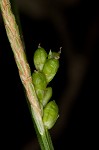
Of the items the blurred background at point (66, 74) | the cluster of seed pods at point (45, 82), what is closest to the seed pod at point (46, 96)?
the cluster of seed pods at point (45, 82)

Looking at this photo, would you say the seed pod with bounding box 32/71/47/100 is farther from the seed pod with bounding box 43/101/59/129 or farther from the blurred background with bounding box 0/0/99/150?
the blurred background with bounding box 0/0/99/150

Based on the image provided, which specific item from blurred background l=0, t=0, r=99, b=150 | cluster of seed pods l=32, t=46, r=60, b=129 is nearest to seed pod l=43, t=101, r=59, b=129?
cluster of seed pods l=32, t=46, r=60, b=129

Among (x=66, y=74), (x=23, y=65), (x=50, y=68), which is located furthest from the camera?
(x=66, y=74)

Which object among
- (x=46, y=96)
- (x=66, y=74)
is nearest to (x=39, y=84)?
(x=46, y=96)

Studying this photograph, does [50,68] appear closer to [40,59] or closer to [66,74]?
[40,59]

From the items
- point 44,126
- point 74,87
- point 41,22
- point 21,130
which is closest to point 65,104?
point 74,87

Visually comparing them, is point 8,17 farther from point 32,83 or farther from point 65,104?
point 65,104

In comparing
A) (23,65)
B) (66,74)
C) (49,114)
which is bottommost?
(66,74)
